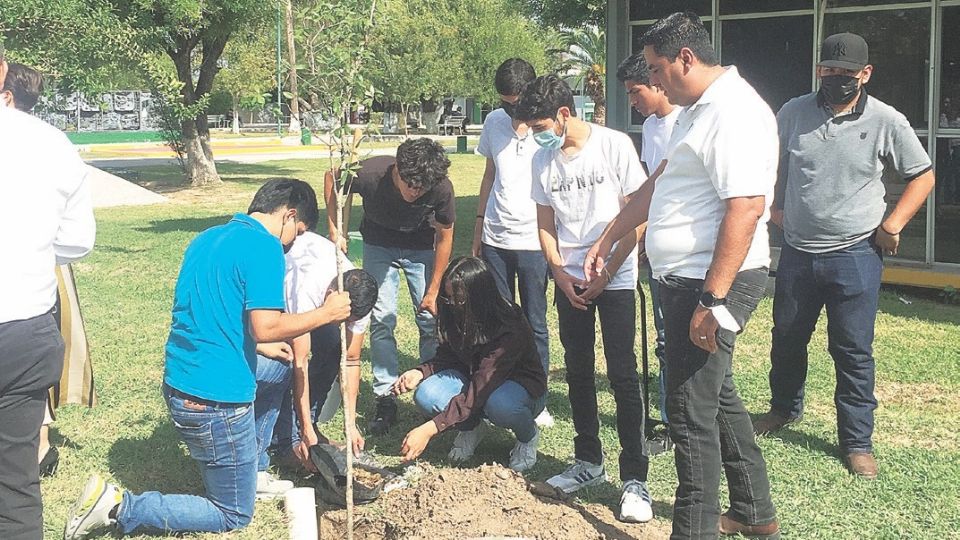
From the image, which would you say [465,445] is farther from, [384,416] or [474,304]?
[474,304]

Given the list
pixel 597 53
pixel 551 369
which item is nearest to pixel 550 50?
pixel 597 53

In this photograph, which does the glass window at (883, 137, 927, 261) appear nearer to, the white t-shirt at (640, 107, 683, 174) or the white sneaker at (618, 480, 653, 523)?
the white t-shirt at (640, 107, 683, 174)

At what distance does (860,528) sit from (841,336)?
106 cm

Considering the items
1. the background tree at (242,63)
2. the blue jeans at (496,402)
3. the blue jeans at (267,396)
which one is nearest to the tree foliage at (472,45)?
the background tree at (242,63)

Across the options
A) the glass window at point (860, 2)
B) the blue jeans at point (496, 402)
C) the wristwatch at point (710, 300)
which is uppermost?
the glass window at point (860, 2)

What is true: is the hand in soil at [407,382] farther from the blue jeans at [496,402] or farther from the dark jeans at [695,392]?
the dark jeans at [695,392]

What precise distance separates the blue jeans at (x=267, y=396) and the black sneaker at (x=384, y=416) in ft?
2.71

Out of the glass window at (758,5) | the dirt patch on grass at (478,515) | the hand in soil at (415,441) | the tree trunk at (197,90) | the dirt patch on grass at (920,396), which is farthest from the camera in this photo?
the tree trunk at (197,90)

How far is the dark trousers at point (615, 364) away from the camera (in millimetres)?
4176

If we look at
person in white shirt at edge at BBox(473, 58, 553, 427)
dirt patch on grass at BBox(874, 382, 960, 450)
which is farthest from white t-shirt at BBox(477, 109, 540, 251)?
dirt patch on grass at BBox(874, 382, 960, 450)

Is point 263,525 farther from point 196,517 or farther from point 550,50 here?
point 550,50

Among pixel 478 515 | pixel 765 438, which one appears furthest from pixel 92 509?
pixel 765 438

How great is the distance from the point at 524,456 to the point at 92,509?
2.04 metres

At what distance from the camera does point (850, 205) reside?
15.3 ft
